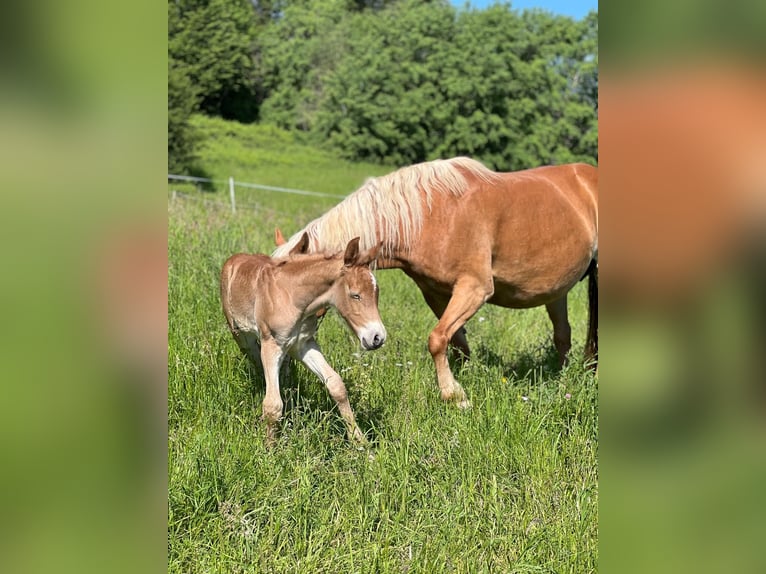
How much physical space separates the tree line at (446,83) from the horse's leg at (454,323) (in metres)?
29.0

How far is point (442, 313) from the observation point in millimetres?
4867

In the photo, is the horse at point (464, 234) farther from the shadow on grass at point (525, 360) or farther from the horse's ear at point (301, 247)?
the shadow on grass at point (525, 360)

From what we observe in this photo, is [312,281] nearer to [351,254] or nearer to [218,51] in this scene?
[351,254]

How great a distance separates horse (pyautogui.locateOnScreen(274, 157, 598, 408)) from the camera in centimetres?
416

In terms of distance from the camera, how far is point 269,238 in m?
9.14

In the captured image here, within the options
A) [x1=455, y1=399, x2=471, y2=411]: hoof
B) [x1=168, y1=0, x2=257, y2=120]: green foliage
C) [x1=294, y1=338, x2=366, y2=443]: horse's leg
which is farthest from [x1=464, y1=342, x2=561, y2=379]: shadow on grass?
[x1=168, y1=0, x2=257, y2=120]: green foliage

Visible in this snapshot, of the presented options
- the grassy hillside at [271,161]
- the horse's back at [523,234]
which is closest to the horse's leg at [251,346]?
the horse's back at [523,234]

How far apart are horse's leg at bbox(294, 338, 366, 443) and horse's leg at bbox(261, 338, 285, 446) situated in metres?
0.20

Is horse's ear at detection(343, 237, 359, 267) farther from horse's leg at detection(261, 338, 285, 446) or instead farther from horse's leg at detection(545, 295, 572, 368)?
horse's leg at detection(545, 295, 572, 368)

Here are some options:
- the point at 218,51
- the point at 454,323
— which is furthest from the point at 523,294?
the point at 218,51

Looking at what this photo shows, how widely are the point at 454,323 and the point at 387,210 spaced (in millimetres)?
918

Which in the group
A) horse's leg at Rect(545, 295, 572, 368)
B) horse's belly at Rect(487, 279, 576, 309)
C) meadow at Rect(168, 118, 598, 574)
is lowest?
horse's leg at Rect(545, 295, 572, 368)
